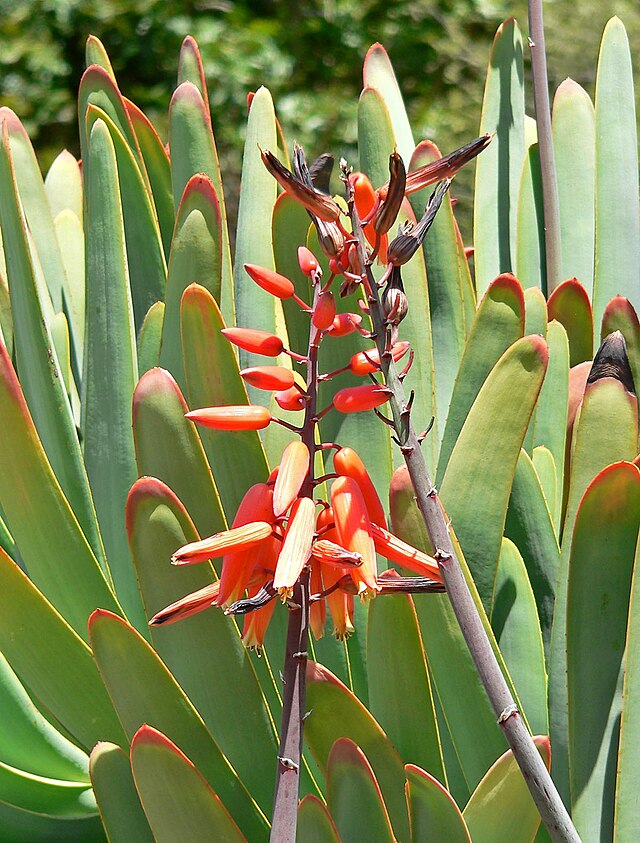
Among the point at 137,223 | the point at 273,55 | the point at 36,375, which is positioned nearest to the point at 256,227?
the point at 137,223

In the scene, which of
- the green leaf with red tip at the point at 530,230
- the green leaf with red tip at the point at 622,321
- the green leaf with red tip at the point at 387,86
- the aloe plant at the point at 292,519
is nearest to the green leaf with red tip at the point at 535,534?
the aloe plant at the point at 292,519

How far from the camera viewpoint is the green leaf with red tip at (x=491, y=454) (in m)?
0.65

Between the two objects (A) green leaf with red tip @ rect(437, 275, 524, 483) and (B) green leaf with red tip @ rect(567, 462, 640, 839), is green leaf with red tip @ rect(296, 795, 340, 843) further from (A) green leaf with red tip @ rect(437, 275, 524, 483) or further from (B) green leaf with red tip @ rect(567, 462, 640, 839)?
(A) green leaf with red tip @ rect(437, 275, 524, 483)

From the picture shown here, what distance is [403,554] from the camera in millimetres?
531

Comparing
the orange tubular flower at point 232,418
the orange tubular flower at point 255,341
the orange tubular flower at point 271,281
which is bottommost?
the orange tubular flower at point 232,418

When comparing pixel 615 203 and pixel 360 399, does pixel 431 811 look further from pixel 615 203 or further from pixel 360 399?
pixel 615 203

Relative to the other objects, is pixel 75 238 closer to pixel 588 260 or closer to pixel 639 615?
pixel 588 260

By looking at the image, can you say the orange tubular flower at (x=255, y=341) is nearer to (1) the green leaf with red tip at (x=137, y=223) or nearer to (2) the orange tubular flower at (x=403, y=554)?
(2) the orange tubular flower at (x=403, y=554)

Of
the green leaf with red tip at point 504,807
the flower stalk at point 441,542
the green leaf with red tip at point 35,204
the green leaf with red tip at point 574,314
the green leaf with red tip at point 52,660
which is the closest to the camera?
the flower stalk at point 441,542

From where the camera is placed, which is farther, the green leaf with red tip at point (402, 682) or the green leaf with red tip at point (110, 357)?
the green leaf with red tip at point (110, 357)

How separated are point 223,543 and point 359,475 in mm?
88

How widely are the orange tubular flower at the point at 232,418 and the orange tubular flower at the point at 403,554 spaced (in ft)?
0.28

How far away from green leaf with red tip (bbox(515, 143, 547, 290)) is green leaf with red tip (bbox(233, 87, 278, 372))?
315 mm

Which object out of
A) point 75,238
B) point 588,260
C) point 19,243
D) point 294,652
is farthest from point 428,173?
point 75,238
